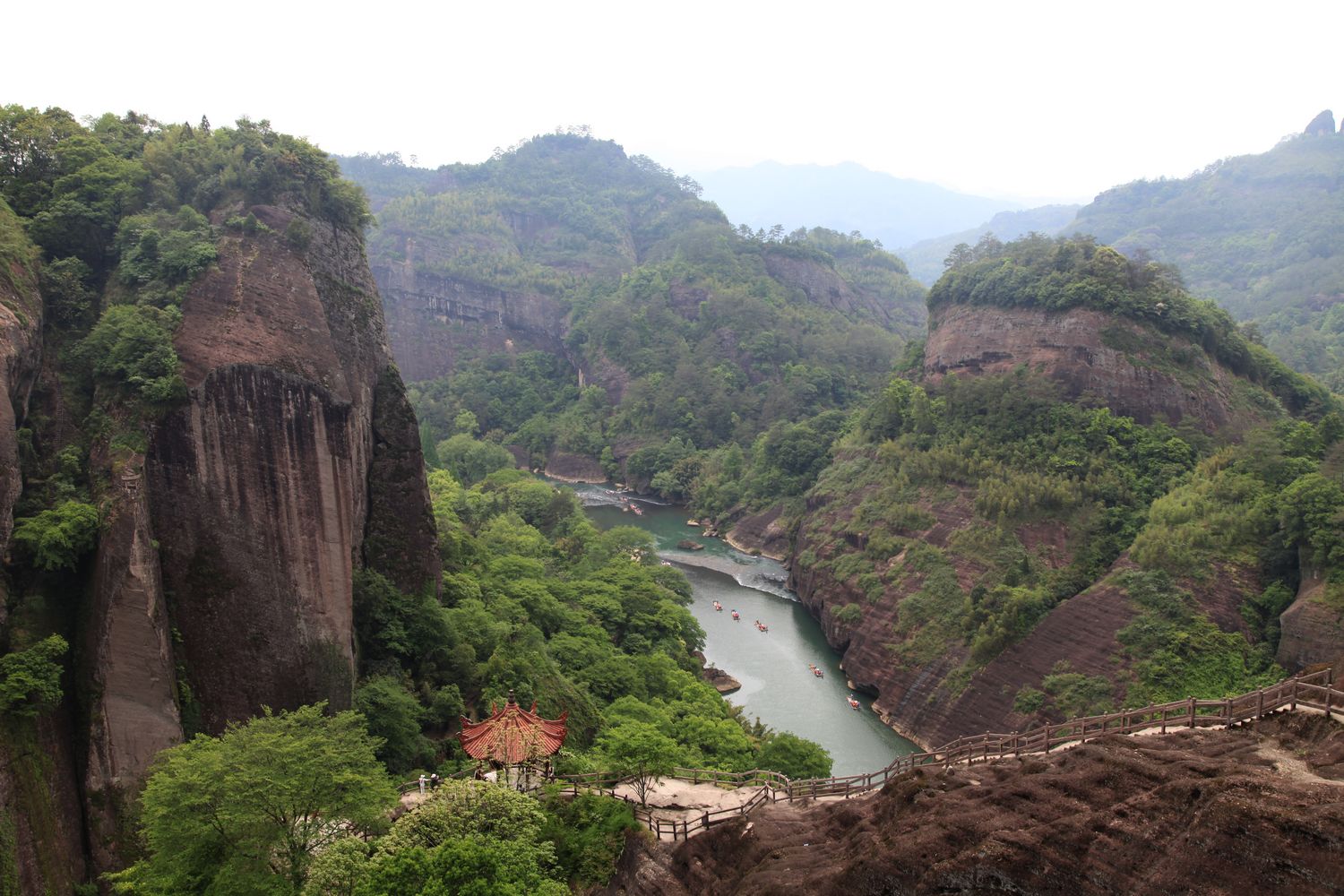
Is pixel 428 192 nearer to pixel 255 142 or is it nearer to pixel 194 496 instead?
pixel 255 142

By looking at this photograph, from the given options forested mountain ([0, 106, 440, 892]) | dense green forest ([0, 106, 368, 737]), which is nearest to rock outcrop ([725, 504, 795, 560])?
forested mountain ([0, 106, 440, 892])

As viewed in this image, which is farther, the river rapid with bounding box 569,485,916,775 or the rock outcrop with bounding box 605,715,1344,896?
the river rapid with bounding box 569,485,916,775

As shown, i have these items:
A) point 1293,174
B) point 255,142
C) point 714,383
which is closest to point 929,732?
point 255,142

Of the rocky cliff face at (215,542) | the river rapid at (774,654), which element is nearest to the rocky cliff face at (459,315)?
the river rapid at (774,654)

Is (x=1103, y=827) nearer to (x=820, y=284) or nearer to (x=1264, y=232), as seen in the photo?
(x=820, y=284)

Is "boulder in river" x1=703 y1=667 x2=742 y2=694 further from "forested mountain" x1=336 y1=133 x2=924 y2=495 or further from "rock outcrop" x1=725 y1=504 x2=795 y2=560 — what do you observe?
"forested mountain" x1=336 y1=133 x2=924 y2=495

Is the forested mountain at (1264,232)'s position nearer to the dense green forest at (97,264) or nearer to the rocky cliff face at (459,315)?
the rocky cliff face at (459,315)
